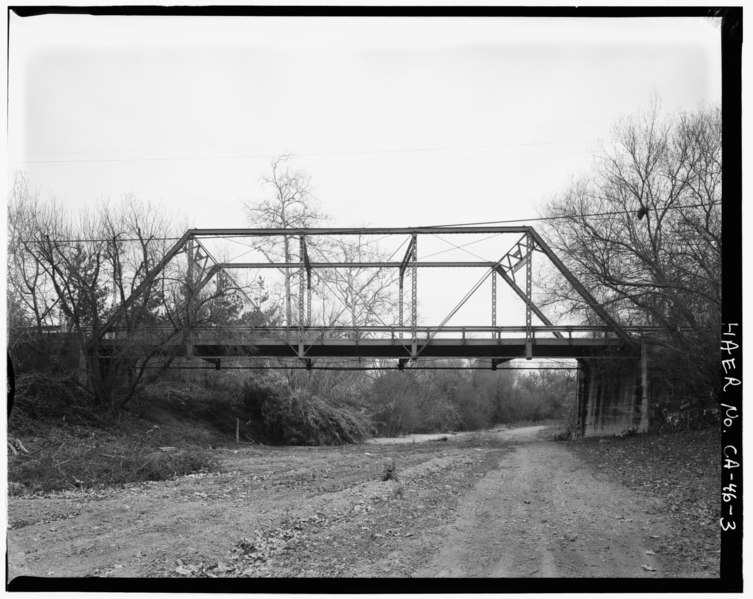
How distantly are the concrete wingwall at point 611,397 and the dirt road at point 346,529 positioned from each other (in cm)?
1135

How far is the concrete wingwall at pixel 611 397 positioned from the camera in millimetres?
23609

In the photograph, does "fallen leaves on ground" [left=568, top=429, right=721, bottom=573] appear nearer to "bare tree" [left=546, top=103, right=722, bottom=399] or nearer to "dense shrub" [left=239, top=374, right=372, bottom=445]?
"bare tree" [left=546, top=103, right=722, bottom=399]

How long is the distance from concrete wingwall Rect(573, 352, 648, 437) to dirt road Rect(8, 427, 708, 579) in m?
11.4

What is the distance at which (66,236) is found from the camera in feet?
61.4

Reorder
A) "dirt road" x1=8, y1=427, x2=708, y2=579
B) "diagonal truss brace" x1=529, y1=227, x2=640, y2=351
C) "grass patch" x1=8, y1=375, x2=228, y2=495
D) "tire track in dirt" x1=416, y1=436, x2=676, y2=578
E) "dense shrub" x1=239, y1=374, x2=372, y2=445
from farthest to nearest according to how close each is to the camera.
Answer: "dense shrub" x1=239, y1=374, x2=372, y2=445, "diagonal truss brace" x1=529, y1=227, x2=640, y2=351, "grass patch" x1=8, y1=375, x2=228, y2=495, "dirt road" x1=8, y1=427, x2=708, y2=579, "tire track in dirt" x1=416, y1=436, x2=676, y2=578

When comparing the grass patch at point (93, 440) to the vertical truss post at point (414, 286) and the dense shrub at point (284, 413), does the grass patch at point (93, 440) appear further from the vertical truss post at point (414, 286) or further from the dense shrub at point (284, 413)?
the vertical truss post at point (414, 286)

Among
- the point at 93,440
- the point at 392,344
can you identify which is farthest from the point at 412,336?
the point at 93,440

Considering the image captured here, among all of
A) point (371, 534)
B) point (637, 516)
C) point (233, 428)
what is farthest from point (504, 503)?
point (233, 428)

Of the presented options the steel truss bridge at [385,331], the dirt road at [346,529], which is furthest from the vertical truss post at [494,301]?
the dirt road at [346,529]

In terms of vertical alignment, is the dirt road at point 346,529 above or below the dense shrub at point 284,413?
above

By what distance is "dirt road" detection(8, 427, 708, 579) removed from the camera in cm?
586

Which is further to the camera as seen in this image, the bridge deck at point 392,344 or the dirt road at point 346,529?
the bridge deck at point 392,344

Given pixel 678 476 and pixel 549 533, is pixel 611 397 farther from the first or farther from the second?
pixel 549 533

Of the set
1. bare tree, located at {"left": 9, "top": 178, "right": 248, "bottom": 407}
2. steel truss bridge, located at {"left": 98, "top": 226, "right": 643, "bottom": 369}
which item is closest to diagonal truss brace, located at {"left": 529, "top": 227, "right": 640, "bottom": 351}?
steel truss bridge, located at {"left": 98, "top": 226, "right": 643, "bottom": 369}
